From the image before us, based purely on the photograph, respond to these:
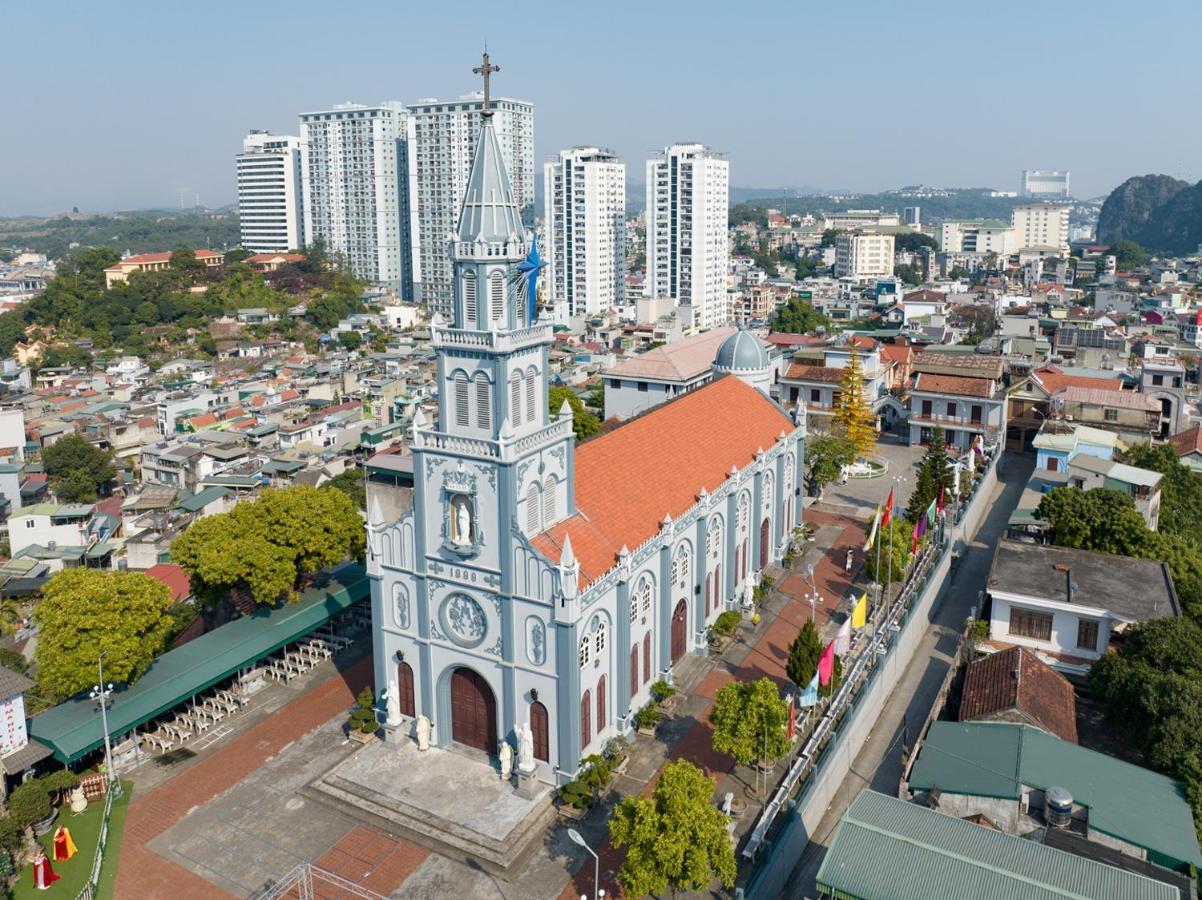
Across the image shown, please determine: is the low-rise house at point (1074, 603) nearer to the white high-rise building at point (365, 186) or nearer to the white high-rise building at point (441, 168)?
the white high-rise building at point (441, 168)

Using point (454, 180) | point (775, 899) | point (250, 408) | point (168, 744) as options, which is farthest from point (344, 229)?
point (775, 899)

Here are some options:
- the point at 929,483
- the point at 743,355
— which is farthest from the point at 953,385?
the point at 743,355

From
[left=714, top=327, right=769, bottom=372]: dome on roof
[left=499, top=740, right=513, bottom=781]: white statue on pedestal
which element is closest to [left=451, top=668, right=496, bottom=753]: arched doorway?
[left=499, top=740, right=513, bottom=781]: white statue on pedestal

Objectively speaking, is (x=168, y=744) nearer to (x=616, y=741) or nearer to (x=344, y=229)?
(x=616, y=741)

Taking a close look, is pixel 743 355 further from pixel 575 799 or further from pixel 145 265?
pixel 145 265

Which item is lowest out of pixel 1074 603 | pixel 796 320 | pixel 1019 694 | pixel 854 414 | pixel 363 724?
pixel 363 724

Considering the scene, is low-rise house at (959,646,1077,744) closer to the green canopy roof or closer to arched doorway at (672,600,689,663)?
the green canopy roof
